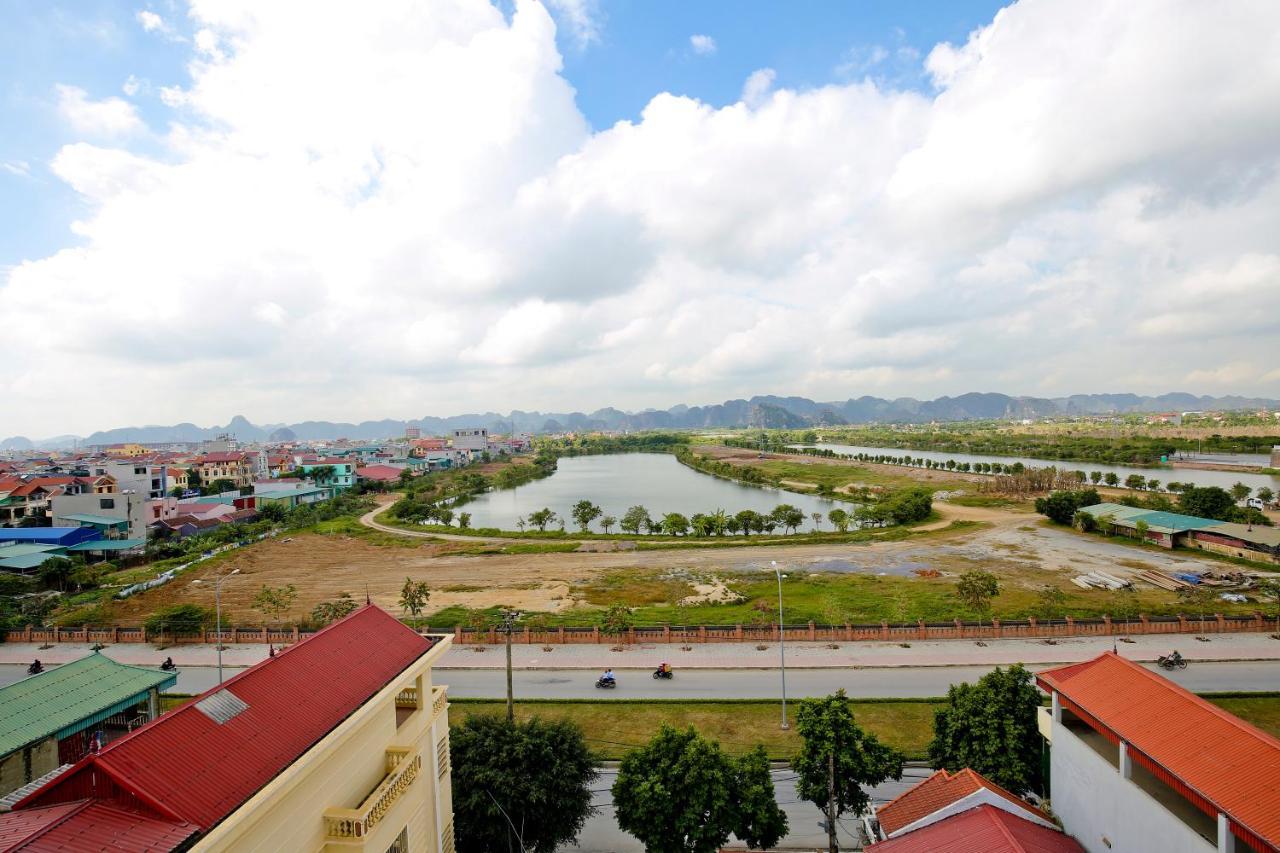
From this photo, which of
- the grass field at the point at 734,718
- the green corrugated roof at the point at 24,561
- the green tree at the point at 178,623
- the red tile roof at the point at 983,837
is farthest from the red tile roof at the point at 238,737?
the green corrugated roof at the point at 24,561

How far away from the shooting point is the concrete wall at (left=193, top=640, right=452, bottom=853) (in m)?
4.89

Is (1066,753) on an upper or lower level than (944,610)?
upper

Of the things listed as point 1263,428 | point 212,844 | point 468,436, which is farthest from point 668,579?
point 1263,428

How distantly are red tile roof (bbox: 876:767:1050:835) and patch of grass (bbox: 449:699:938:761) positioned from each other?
10.7ft

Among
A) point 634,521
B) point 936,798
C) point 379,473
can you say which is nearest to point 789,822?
point 936,798

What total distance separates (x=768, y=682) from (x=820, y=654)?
2.53m

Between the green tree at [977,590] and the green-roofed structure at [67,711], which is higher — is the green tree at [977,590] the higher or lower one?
the lower one

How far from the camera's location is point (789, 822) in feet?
33.0

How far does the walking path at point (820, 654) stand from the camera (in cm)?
1642

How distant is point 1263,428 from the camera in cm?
10175

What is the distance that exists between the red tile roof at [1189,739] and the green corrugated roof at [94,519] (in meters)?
47.5

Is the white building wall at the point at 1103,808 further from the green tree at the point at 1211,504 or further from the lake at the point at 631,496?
the lake at the point at 631,496

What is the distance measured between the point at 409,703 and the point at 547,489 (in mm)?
61516

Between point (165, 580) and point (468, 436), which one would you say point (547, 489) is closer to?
point (165, 580)
